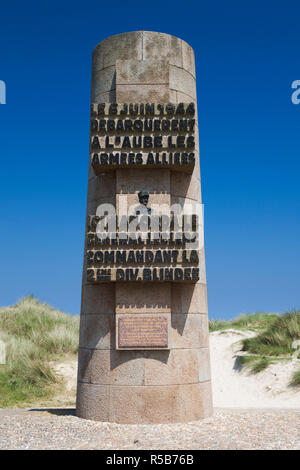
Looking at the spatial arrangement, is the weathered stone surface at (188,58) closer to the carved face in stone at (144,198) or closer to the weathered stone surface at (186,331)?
the carved face in stone at (144,198)

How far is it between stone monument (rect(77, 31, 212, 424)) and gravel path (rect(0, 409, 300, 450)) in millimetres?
544

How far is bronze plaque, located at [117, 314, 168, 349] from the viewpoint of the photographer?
35.8 ft

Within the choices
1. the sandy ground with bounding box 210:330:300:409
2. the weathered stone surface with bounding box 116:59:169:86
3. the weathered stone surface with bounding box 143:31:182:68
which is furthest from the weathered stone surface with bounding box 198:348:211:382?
the weathered stone surface with bounding box 143:31:182:68

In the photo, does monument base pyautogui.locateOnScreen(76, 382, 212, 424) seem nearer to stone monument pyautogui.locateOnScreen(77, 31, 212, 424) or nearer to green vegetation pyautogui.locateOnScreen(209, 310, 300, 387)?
stone monument pyautogui.locateOnScreen(77, 31, 212, 424)

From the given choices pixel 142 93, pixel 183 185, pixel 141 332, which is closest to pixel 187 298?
pixel 141 332

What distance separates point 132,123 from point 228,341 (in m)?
17.9

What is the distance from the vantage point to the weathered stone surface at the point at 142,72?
1195 centimetres

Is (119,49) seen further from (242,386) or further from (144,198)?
(242,386)

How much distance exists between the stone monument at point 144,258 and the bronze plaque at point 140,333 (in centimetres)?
2

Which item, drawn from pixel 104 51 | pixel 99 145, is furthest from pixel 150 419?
pixel 104 51

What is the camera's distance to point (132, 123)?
1145cm

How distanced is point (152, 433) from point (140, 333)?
2.27 meters

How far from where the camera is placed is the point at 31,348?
22.8m
